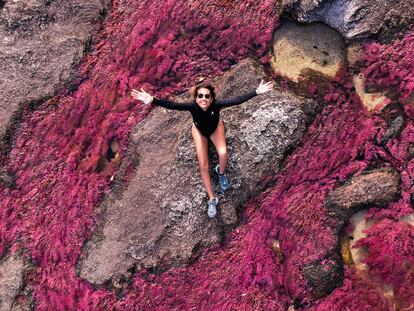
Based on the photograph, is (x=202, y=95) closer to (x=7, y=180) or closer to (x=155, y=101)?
(x=155, y=101)

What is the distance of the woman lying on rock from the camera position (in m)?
7.00

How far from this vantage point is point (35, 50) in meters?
9.29

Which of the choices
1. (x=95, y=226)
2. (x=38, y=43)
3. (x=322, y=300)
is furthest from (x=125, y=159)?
(x=322, y=300)

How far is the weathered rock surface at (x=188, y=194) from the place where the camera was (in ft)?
27.8

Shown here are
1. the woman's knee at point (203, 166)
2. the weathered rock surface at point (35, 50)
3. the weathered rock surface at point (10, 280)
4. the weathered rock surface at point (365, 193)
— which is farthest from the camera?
the weathered rock surface at point (35, 50)

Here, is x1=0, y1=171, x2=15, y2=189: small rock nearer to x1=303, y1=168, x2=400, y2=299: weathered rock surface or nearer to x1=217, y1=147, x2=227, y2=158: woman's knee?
x1=217, y1=147, x2=227, y2=158: woman's knee

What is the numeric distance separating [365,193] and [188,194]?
3.62m

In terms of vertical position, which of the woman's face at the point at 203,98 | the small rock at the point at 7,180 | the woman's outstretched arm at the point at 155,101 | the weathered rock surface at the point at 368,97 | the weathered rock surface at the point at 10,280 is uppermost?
the weathered rock surface at the point at 368,97

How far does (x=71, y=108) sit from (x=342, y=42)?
6.23 metres

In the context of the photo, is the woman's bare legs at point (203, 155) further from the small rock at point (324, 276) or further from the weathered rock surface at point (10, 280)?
the weathered rock surface at point (10, 280)

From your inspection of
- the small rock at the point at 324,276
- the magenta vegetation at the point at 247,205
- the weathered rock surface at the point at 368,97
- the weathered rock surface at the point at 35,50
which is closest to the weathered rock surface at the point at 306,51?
the magenta vegetation at the point at 247,205

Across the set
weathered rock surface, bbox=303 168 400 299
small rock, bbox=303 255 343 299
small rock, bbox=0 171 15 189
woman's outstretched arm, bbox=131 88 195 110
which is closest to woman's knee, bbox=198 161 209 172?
woman's outstretched arm, bbox=131 88 195 110

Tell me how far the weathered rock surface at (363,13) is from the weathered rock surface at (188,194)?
1.82 m

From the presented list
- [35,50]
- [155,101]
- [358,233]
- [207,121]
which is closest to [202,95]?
[207,121]
